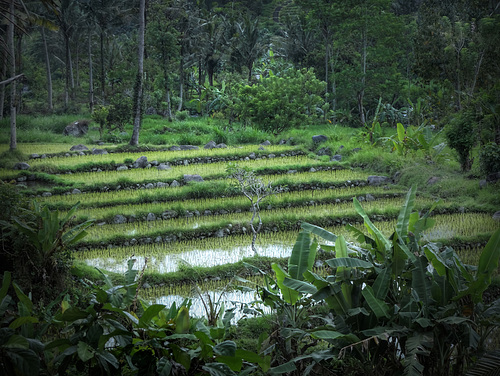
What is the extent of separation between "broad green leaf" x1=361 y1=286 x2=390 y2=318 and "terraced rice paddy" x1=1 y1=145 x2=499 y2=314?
1.70 meters

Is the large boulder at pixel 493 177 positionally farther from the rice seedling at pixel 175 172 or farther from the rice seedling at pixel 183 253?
the rice seedling at pixel 183 253

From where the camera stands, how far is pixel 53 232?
11.2 ft

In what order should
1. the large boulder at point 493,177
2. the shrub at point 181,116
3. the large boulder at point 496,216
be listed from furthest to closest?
the shrub at point 181,116 < the large boulder at point 493,177 < the large boulder at point 496,216

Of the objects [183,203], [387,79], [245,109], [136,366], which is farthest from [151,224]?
[387,79]

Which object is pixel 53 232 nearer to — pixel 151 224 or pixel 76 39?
pixel 151 224

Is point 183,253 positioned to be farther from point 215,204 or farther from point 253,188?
point 215,204

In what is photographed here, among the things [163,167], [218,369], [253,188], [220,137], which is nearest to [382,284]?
[218,369]

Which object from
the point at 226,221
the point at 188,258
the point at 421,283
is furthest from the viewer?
the point at 226,221

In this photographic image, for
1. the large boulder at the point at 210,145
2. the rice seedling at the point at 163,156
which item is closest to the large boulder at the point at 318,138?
the rice seedling at the point at 163,156

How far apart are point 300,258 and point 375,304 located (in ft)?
1.69

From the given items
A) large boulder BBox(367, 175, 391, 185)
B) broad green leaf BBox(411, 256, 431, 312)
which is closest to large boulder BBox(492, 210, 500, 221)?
large boulder BBox(367, 175, 391, 185)

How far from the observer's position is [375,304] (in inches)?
90.0

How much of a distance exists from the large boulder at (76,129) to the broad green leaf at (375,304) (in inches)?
448

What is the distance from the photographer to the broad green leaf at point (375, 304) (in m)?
2.27
